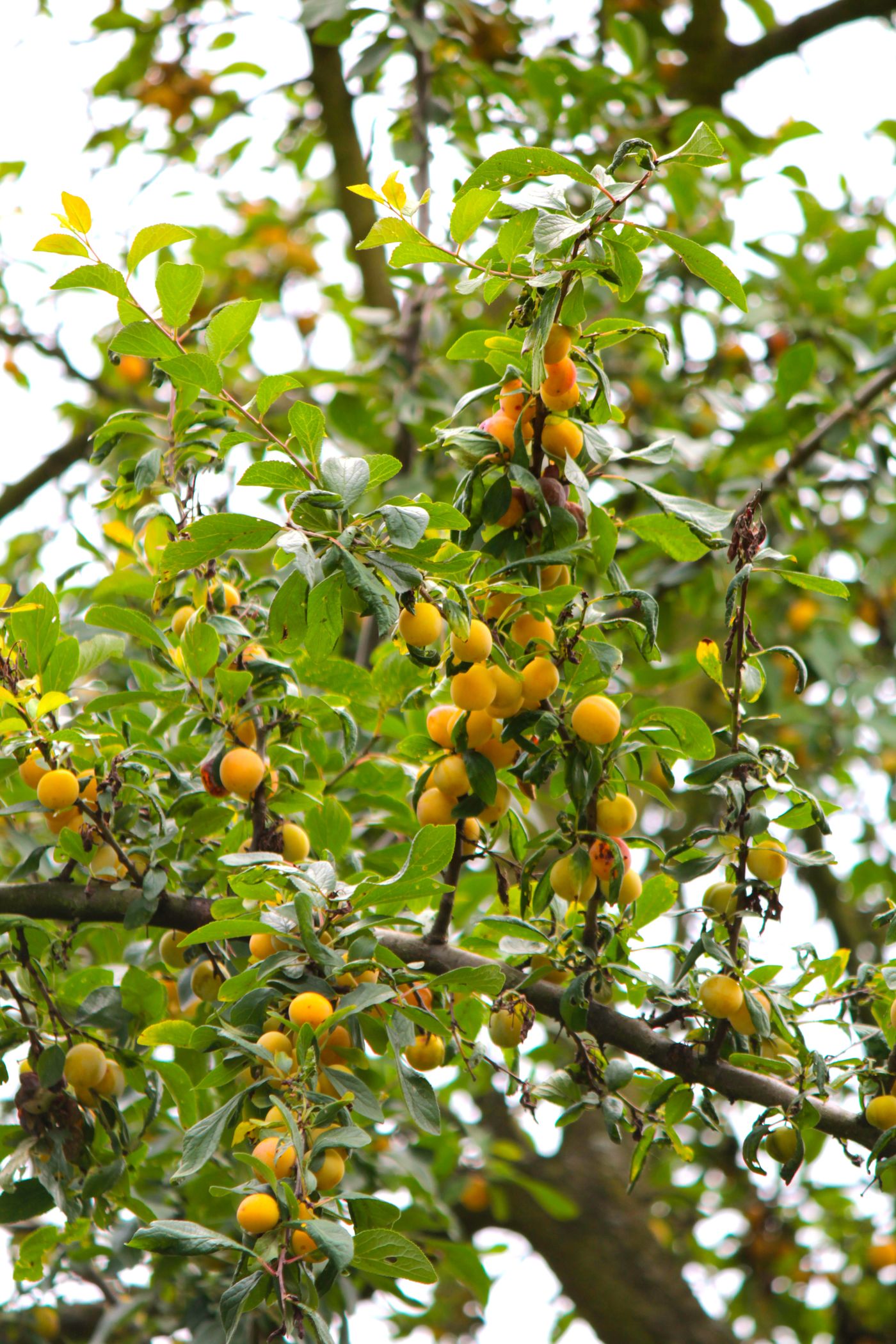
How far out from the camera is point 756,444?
2357mm

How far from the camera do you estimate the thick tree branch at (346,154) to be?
107 inches

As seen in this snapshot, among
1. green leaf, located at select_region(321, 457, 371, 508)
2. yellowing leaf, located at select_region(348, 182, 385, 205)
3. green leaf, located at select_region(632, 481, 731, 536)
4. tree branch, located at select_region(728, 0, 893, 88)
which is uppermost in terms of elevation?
tree branch, located at select_region(728, 0, 893, 88)

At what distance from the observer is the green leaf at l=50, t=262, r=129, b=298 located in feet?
3.25

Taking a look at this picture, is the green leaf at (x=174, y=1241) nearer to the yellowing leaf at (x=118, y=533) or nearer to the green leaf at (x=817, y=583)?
the green leaf at (x=817, y=583)

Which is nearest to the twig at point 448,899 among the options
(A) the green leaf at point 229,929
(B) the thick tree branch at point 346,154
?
(A) the green leaf at point 229,929

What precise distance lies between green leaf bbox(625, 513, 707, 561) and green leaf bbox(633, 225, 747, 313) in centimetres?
22

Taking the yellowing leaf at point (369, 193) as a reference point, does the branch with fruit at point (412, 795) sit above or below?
below

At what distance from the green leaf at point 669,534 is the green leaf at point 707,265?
0.72ft

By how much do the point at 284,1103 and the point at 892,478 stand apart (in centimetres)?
180

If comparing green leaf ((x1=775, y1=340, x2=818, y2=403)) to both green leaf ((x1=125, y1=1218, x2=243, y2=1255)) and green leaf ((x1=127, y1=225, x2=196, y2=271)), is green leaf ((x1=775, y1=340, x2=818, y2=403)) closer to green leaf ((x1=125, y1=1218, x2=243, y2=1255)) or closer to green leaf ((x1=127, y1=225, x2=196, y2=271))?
green leaf ((x1=127, y1=225, x2=196, y2=271))

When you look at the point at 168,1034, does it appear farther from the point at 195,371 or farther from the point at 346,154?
the point at 346,154

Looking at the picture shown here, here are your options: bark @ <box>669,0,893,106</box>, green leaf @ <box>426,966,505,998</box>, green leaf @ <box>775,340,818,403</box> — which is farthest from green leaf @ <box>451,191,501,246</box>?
bark @ <box>669,0,893,106</box>

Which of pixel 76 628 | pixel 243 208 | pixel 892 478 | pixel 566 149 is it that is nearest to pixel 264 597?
pixel 76 628

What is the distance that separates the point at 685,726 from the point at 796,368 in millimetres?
1200
